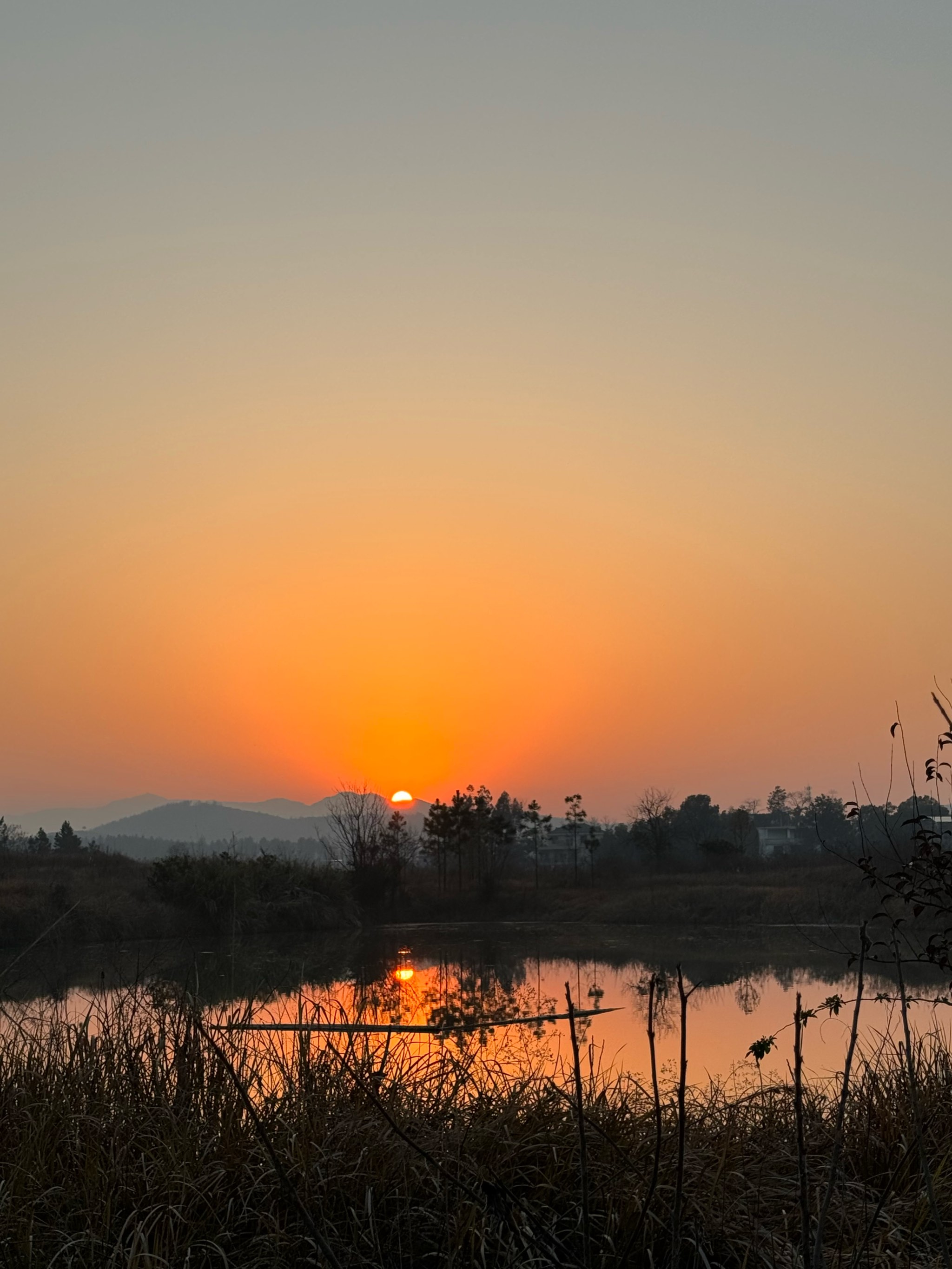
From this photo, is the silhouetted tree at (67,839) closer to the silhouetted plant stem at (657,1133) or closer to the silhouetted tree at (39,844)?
the silhouetted tree at (39,844)

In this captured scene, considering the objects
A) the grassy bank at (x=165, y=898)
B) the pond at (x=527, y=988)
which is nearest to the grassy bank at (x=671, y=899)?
the pond at (x=527, y=988)

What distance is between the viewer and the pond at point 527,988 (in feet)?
21.5

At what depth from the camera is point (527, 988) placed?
19969mm

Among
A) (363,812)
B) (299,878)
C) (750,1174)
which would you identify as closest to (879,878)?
(750,1174)

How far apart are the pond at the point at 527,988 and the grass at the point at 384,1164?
312mm

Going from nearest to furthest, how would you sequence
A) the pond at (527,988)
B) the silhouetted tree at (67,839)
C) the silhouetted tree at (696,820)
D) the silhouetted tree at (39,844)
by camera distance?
the pond at (527,988), the silhouetted tree at (39,844), the silhouetted tree at (67,839), the silhouetted tree at (696,820)

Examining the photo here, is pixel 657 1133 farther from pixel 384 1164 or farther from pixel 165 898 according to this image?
pixel 165 898

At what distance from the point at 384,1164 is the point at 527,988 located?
16.9 m

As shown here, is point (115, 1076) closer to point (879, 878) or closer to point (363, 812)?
point (879, 878)

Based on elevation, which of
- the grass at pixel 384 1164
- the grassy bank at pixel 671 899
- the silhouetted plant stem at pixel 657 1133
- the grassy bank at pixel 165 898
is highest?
the silhouetted plant stem at pixel 657 1133

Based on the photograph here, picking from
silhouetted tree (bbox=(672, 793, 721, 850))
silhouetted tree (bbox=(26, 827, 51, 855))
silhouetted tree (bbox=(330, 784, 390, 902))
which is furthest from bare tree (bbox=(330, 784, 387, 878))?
silhouetted tree (bbox=(672, 793, 721, 850))

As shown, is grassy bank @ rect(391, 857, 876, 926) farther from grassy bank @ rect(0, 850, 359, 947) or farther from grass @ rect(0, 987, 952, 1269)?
grass @ rect(0, 987, 952, 1269)

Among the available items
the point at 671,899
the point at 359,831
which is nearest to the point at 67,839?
the point at 359,831

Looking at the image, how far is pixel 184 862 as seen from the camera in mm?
32375
